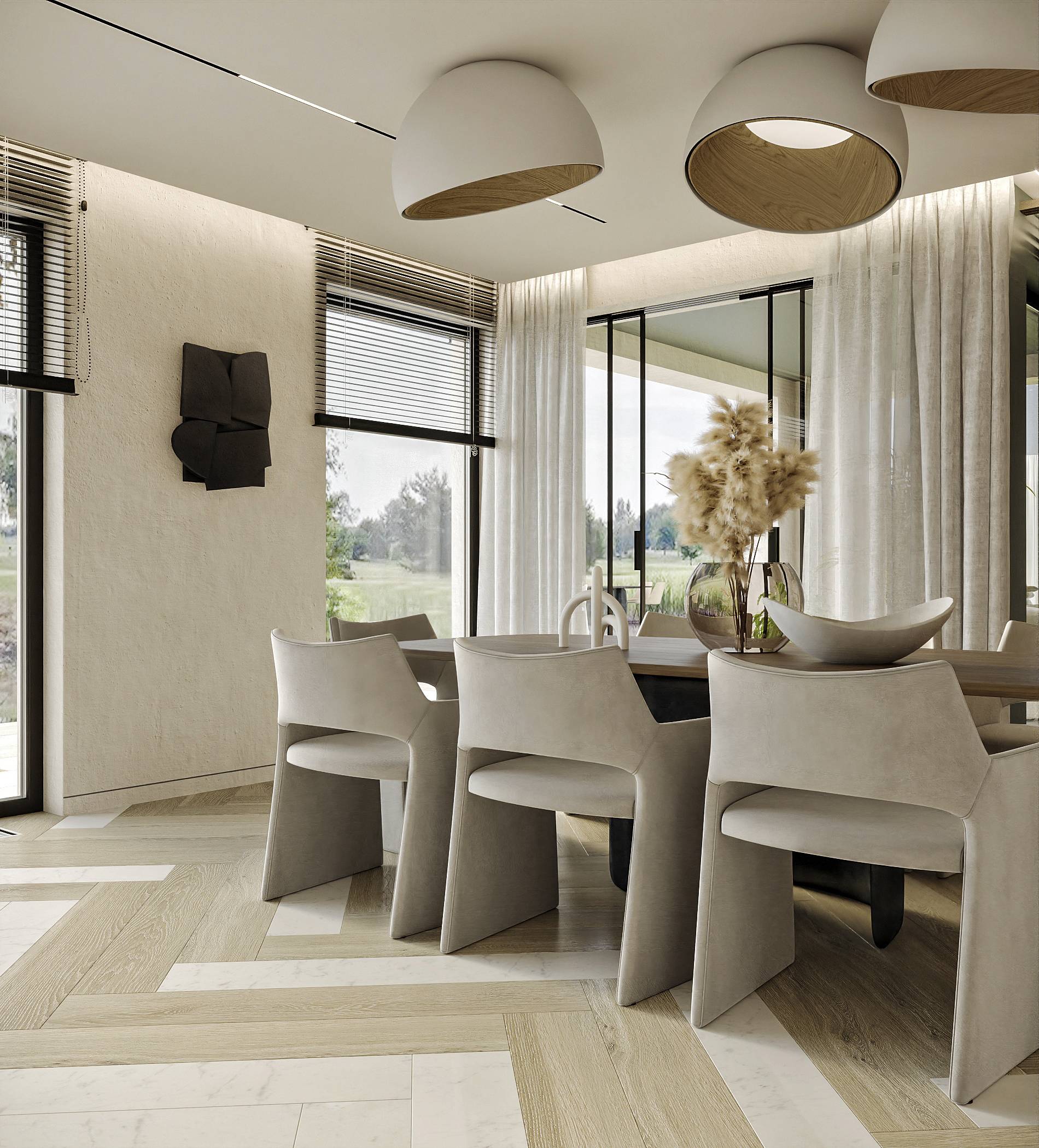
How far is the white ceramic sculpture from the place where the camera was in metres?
2.86

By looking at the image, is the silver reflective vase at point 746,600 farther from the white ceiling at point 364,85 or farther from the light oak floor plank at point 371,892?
the white ceiling at point 364,85

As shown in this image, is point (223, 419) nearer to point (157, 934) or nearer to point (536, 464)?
point (536, 464)

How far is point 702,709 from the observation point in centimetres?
276

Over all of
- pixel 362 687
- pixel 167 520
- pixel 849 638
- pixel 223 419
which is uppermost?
pixel 223 419

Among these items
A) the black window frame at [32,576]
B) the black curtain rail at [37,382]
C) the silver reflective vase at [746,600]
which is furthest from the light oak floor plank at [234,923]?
the black curtain rail at [37,382]

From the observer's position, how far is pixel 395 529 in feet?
17.5

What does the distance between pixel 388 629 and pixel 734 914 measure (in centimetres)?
204

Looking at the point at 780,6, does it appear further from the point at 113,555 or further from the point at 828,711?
the point at 113,555

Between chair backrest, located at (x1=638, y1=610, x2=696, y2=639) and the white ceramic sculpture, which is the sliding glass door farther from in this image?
the white ceramic sculpture

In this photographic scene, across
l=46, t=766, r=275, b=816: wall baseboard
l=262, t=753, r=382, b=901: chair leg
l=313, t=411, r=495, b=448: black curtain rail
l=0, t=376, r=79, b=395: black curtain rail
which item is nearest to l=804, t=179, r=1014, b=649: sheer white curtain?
l=313, t=411, r=495, b=448: black curtain rail

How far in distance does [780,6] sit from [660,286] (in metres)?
2.60

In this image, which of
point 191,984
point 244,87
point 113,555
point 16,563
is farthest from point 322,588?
point 191,984

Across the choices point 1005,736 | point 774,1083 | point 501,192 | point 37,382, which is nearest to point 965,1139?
point 774,1083

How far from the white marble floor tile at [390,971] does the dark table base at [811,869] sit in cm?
36
